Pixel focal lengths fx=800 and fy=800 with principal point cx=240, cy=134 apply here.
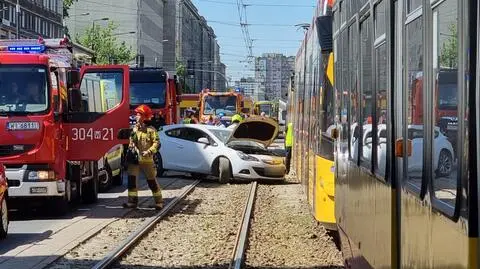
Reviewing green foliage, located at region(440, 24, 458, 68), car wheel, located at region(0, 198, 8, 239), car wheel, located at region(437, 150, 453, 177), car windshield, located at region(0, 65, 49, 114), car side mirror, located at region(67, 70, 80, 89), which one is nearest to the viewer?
green foliage, located at region(440, 24, 458, 68)

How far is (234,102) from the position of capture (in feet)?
139

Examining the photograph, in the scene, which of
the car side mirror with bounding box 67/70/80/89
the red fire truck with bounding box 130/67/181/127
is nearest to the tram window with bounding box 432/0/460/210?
the car side mirror with bounding box 67/70/80/89

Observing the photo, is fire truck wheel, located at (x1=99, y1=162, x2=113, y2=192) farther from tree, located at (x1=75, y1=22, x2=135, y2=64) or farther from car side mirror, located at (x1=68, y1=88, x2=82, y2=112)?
tree, located at (x1=75, y1=22, x2=135, y2=64)

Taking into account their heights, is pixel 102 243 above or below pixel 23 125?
below

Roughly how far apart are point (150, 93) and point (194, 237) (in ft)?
55.7

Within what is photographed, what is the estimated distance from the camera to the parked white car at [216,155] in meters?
21.0

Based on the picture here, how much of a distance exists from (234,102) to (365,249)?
37044 millimetres

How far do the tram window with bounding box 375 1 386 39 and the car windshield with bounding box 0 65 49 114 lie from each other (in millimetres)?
9149

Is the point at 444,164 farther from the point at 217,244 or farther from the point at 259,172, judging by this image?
the point at 259,172

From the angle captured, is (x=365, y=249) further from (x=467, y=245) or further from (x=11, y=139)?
(x=11, y=139)

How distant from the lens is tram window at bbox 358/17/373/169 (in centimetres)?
540

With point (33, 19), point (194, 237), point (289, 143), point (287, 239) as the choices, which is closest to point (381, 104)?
point (287, 239)

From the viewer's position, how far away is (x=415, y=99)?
3.80m

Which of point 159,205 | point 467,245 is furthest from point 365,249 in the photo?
point 159,205
